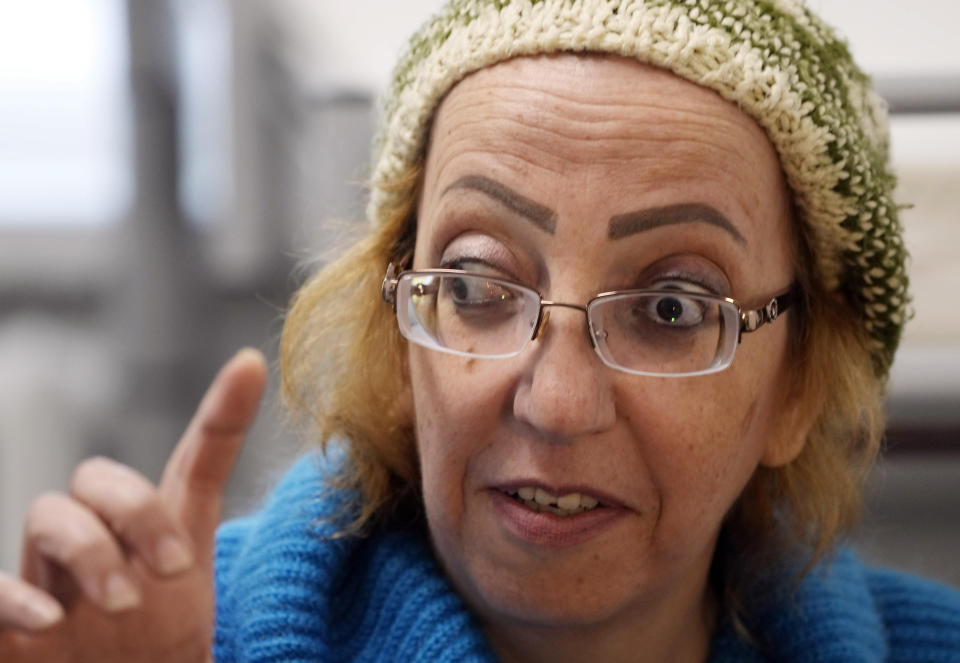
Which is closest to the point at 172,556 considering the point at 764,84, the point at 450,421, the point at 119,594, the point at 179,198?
the point at 119,594

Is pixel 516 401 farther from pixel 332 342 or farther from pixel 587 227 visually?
pixel 332 342

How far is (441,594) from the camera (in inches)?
46.4

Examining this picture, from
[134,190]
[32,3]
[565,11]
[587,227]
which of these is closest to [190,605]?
[587,227]

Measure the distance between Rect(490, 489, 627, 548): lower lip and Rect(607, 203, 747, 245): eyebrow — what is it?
26 cm

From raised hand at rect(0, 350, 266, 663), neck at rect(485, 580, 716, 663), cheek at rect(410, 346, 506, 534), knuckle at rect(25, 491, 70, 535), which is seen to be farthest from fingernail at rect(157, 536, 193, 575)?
neck at rect(485, 580, 716, 663)

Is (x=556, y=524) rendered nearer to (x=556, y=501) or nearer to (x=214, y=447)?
(x=556, y=501)

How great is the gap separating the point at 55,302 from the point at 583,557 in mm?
2198

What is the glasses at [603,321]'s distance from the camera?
39.9 inches

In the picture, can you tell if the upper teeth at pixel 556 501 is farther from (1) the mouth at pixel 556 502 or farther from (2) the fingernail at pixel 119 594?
(2) the fingernail at pixel 119 594

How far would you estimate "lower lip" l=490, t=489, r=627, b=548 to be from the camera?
1025mm

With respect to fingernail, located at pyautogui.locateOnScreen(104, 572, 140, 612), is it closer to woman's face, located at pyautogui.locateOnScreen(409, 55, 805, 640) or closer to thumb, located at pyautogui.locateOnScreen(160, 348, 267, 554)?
thumb, located at pyautogui.locateOnScreen(160, 348, 267, 554)

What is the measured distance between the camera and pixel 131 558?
880 mm

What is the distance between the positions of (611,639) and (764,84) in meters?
0.59

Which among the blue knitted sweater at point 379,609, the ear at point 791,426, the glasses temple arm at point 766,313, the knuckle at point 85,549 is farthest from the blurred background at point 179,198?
the knuckle at point 85,549
